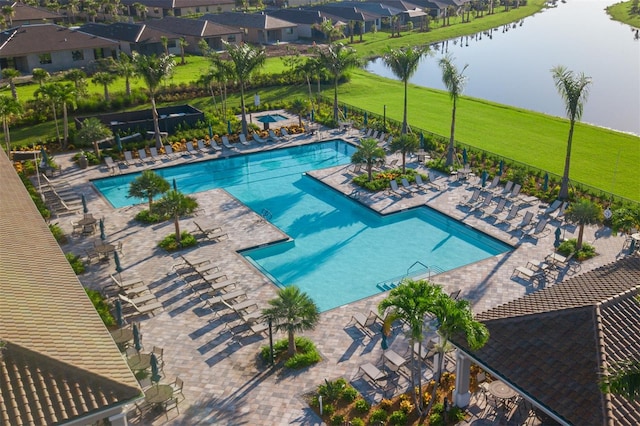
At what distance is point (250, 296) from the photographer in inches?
823

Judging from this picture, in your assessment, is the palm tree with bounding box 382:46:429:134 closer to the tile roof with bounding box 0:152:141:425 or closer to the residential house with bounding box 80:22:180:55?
the tile roof with bounding box 0:152:141:425

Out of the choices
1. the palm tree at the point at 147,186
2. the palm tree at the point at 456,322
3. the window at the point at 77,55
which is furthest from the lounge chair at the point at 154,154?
the window at the point at 77,55

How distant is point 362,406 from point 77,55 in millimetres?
53762

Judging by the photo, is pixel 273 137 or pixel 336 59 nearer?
A: pixel 273 137

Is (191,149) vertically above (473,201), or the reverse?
(191,149)

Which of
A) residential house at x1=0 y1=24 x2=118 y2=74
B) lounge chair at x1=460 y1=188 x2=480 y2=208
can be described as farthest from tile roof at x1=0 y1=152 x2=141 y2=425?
residential house at x1=0 y1=24 x2=118 y2=74

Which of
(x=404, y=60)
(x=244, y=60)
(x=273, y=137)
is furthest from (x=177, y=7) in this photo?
(x=404, y=60)

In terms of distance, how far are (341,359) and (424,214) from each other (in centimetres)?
1202

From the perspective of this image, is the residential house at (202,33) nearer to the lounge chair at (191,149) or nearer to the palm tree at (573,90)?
the lounge chair at (191,149)

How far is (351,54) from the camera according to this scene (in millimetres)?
41094

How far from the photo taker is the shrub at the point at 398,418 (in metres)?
14.9

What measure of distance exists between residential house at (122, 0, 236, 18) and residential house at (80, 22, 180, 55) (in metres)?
28.9

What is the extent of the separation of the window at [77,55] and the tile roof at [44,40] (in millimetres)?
901

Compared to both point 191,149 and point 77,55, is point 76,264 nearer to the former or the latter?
point 191,149
